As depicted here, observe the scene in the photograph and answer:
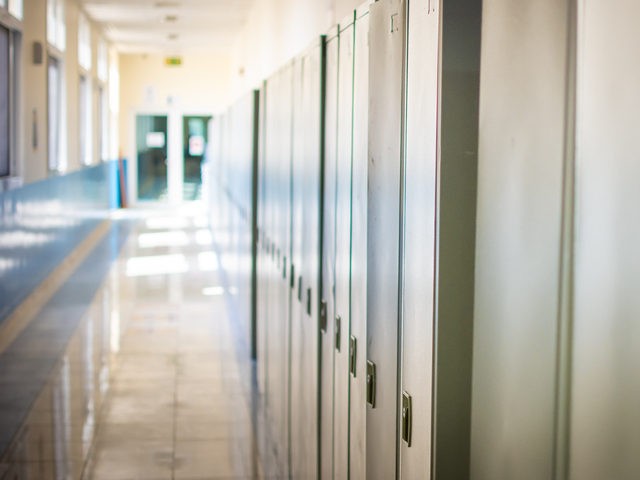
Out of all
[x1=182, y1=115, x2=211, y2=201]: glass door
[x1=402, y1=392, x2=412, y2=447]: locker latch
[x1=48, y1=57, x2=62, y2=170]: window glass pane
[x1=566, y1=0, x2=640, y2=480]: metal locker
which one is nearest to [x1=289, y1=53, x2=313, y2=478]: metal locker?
[x1=402, y1=392, x2=412, y2=447]: locker latch

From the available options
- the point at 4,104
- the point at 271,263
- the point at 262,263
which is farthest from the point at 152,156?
the point at 271,263

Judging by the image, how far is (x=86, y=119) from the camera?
689 inches

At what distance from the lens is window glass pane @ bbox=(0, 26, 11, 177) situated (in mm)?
9156

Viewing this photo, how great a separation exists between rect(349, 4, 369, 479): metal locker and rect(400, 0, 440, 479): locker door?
564 mm

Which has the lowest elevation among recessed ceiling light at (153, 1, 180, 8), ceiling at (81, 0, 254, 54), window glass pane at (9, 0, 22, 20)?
window glass pane at (9, 0, 22, 20)

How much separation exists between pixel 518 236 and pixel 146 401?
16.3 feet

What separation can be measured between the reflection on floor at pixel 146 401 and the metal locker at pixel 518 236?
126 inches

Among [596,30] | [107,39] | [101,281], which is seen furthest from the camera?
[107,39]

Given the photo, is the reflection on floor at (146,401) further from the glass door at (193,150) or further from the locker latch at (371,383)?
the glass door at (193,150)

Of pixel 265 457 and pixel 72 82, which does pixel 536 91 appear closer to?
pixel 265 457

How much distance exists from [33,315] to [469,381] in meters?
8.18

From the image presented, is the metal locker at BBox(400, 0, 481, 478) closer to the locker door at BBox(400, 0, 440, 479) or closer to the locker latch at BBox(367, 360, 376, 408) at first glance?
the locker door at BBox(400, 0, 440, 479)


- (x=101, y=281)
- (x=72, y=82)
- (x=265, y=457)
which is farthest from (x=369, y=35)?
(x=72, y=82)

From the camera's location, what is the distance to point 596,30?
1507 millimetres
